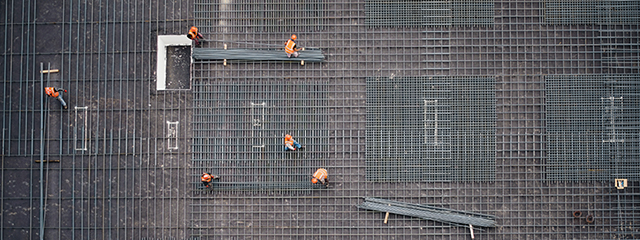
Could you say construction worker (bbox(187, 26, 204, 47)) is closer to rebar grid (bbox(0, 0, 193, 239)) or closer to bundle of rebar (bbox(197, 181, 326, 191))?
rebar grid (bbox(0, 0, 193, 239))

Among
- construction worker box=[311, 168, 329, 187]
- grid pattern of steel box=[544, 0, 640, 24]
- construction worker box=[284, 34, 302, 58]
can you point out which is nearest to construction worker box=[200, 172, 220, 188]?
construction worker box=[311, 168, 329, 187]

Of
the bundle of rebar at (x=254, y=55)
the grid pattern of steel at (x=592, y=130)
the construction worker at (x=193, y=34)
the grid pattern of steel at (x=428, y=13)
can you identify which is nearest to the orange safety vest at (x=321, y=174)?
the bundle of rebar at (x=254, y=55)

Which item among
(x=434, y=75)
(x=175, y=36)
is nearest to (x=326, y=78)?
(x=434, y=75)

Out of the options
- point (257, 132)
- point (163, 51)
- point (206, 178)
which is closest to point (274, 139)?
point (257, 132)

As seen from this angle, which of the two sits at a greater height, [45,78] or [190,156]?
[45,78]

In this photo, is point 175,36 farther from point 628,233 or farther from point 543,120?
point 628,233
